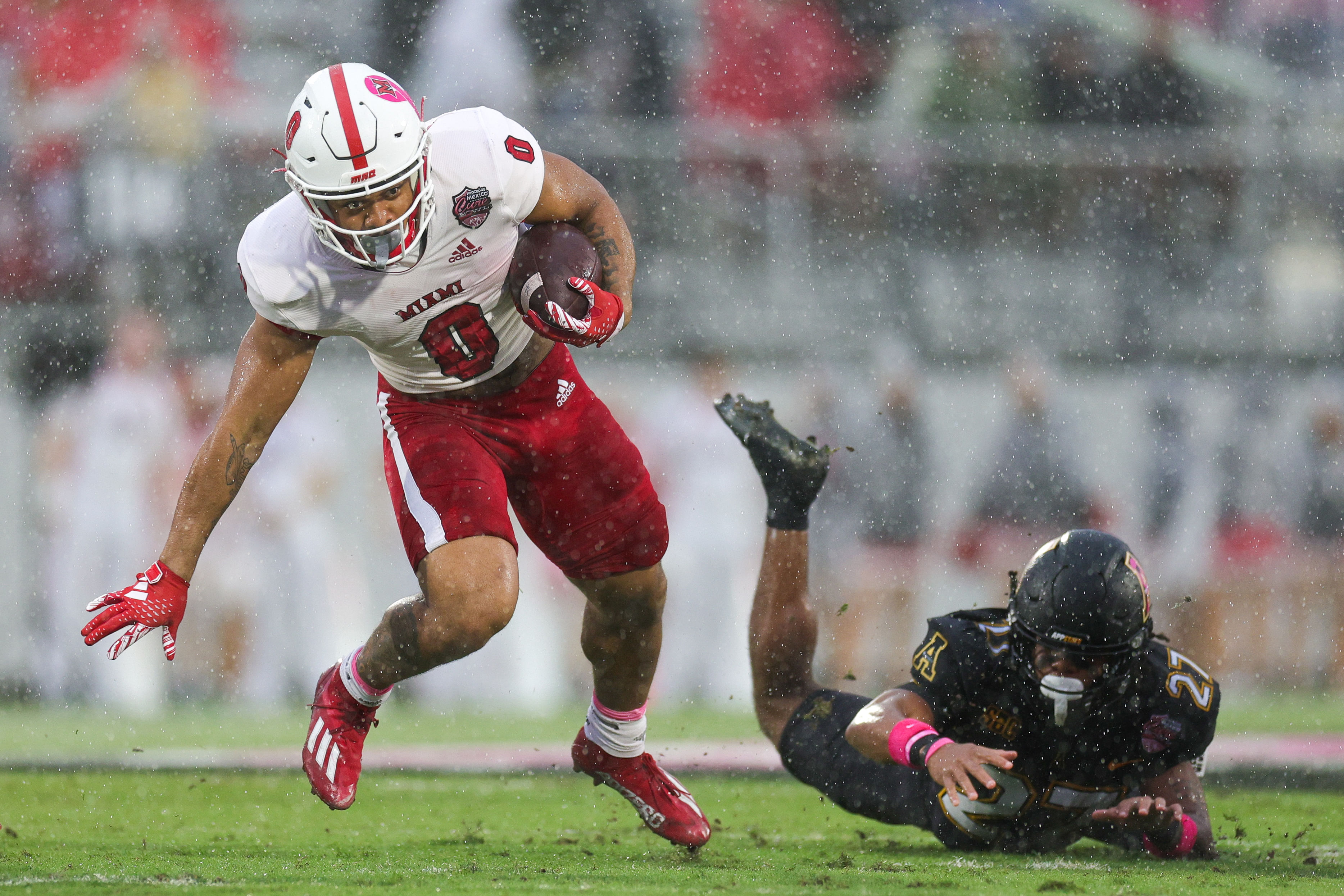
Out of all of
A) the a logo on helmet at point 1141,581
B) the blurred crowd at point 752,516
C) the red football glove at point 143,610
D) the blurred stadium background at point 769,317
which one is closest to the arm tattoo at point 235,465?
the red football glove at point 143,610

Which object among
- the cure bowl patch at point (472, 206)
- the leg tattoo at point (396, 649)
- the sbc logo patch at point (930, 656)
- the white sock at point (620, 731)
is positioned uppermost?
the cure bowl patch at point (472, 206)

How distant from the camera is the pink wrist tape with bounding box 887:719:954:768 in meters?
3.32

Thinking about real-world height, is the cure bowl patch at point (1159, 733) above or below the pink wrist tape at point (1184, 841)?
above

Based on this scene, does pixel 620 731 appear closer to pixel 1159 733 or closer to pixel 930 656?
pixel 930 656

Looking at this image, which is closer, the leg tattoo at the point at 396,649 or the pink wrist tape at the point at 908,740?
the pink wrist tape at the point at 908,740

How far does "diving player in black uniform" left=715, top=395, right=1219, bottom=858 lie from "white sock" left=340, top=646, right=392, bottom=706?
3.94ft

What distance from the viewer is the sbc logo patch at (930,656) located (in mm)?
3662

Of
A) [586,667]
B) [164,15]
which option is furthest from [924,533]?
[164,15]

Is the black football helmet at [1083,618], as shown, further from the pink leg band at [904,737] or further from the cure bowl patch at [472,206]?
the cure bowl patch at [472,206]

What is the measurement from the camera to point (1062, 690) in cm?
346

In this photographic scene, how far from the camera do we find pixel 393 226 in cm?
346

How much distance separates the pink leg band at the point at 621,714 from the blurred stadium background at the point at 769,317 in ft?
13.4

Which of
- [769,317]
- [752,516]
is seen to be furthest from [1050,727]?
[769,317]

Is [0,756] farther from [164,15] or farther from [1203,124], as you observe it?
[1203,124]
